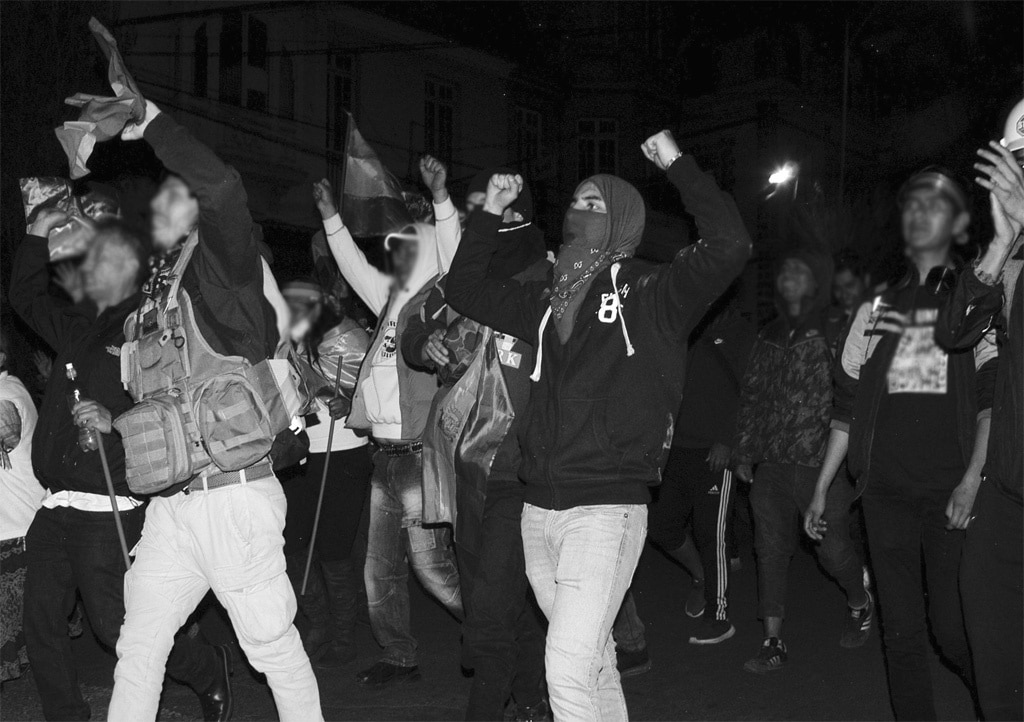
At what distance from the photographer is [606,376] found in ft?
12.9

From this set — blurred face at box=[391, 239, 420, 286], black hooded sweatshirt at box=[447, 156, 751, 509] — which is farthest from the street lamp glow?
blurred face at box=[391, 239, 420, 286]

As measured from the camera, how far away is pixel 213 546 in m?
3.98

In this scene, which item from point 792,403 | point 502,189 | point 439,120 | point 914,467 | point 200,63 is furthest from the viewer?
point 439,120

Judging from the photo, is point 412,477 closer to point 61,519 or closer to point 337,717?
point 337,717

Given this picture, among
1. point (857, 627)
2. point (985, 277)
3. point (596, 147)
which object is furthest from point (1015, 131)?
point (596, 147)

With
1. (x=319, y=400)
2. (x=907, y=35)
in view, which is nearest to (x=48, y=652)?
(x=319, y=400)

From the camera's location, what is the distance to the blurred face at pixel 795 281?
11.5ft

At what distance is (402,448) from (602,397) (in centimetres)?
218

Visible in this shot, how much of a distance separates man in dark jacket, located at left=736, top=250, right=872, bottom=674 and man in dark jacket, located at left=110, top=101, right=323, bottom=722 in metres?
3.20

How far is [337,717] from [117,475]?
1.62 m

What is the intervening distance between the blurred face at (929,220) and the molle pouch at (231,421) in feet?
7.65

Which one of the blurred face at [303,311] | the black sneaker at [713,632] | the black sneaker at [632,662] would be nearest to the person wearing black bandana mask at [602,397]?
the blurred face at [303,311]

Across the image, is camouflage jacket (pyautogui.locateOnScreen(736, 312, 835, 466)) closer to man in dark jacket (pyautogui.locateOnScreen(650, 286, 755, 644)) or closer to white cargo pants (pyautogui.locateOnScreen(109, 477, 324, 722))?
man in dark jacket (pyautogui.locateOnScreen(650, 286, 755, 644))

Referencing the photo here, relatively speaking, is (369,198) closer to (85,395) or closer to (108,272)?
(108,272)
